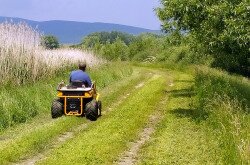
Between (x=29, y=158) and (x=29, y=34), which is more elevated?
(x=29, y=34)

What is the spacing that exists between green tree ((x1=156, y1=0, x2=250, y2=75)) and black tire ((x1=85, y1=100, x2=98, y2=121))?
18.3 ft

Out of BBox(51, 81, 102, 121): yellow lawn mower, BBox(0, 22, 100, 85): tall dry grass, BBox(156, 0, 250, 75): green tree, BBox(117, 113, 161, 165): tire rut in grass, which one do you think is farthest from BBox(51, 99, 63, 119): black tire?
BBox(156, 0, 250, 75): green tree

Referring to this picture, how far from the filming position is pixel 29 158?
41.3 feet

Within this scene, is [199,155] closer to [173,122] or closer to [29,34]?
[173,122]

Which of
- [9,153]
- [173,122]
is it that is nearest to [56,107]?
[173,122]

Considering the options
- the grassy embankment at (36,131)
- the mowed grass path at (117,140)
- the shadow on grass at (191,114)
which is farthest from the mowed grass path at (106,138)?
the shadow on grass at (191,114)

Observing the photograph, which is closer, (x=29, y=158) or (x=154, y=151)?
(x=29, y=158)

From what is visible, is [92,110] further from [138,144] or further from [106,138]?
[138,144]

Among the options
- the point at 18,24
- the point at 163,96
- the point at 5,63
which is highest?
the point at 18,24

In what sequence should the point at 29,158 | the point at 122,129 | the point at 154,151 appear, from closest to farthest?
1. the point at 29,158
2. the point at 154,151
3. the point at 122,129

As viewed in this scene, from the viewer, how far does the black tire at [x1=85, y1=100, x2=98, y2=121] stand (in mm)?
18359

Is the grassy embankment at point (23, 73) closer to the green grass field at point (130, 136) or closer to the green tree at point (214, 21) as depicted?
the green grass field at point (130, 136)

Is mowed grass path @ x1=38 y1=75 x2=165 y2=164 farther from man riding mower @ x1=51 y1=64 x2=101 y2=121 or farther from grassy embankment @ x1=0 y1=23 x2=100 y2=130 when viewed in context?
grassy embankment @ x1=0 y1=23 x2=100 y2=130

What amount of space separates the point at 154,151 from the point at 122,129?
2.91 m
